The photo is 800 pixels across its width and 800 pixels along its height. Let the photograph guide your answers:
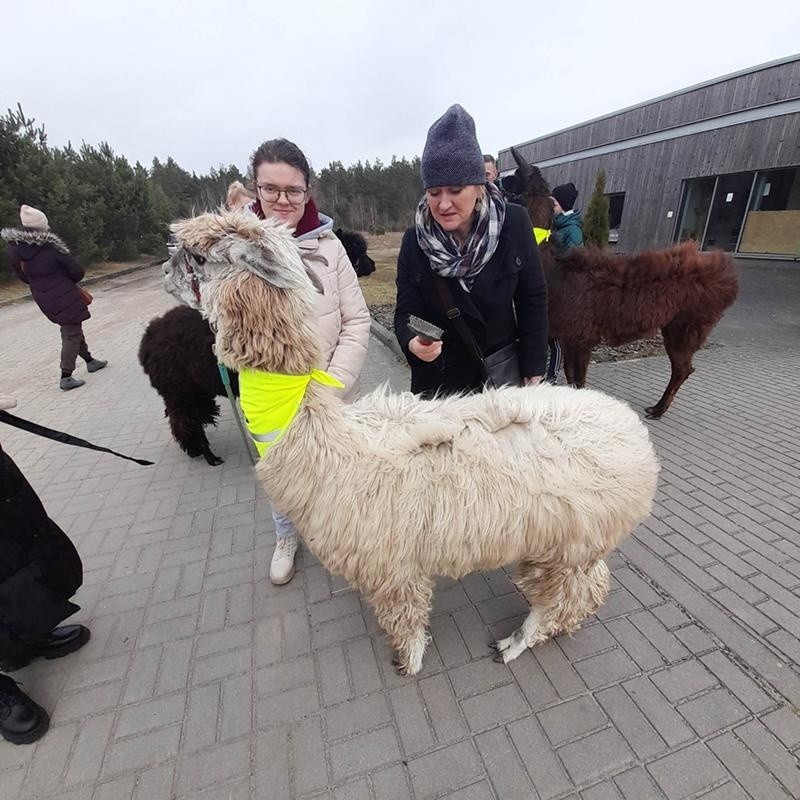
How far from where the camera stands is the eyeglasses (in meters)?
1.90

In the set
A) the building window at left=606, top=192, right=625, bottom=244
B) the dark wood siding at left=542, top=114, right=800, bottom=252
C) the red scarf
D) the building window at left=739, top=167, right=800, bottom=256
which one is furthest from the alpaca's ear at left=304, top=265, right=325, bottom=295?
the building window at left=606, top=192, right=625, bottom=244

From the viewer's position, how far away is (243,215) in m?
1.45

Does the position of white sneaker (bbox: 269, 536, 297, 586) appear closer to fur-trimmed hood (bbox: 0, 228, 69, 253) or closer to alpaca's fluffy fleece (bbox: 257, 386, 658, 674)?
alpaca's fluffy fleece (bbox: 257, 386, 658, 674)

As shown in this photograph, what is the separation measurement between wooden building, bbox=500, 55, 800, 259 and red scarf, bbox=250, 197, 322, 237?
13050mm

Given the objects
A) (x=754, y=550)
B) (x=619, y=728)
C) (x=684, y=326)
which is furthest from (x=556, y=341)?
(x=619, y=728)

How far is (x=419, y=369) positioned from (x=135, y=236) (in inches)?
1014

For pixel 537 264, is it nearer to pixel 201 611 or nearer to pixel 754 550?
pixel 754 550

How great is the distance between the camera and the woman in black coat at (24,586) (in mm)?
1836

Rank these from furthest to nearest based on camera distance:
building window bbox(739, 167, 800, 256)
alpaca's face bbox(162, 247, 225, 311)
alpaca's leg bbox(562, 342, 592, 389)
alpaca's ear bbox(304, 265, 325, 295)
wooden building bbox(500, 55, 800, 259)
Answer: building window bbox(739, 167, 800, 256), wooden building bbox(500, 55, 800, 259), alpaca's leg bbox(562, 342, 592, 389), alpaca's ear bbox(304, 265, 325, 295), alpaca's face bbox(162, 247, 225, 311)

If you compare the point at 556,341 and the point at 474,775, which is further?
the point at 556,341

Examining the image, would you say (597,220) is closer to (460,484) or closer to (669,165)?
(669,165)

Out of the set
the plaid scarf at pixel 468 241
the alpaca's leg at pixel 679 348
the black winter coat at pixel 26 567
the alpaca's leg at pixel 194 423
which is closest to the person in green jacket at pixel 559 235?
the alpaca's leg at pixel 679 348

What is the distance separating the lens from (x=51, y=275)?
235 inches

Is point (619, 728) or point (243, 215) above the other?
point (243, 215)
